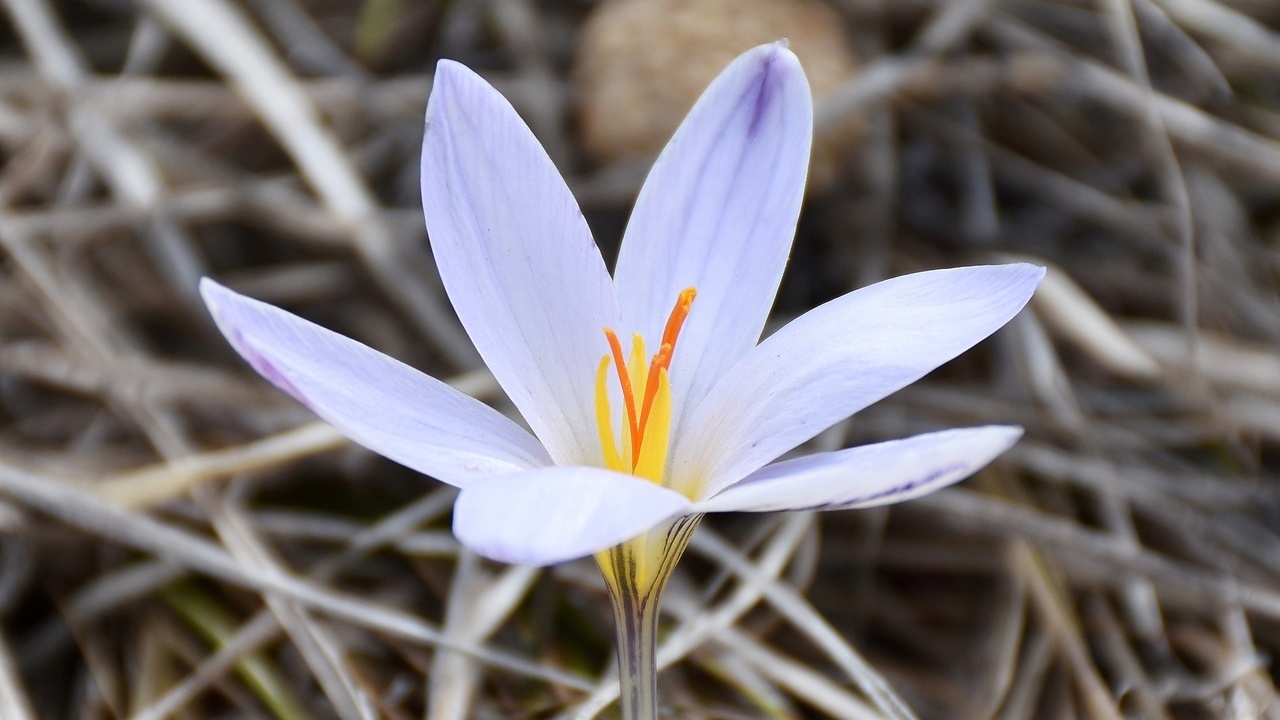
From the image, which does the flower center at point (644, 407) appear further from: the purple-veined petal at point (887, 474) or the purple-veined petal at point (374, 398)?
the purple-veined petal at point (887, 474)

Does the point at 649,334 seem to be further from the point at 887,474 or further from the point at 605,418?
the point at 887,474

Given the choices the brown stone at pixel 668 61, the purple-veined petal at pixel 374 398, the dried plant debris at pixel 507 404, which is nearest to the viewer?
the purple-veined petal at pixel 374 398

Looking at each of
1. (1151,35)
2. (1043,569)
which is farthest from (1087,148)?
(1043,569)

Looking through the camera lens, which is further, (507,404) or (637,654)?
(507,404)

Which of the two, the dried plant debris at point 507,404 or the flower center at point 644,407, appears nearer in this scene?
the flower center at point 644,407

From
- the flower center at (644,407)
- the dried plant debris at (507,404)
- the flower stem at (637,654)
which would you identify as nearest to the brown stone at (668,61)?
the dried plant debris at (507,404)

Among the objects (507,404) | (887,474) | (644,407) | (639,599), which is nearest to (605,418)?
(644,407)
